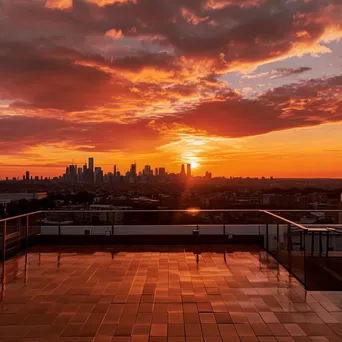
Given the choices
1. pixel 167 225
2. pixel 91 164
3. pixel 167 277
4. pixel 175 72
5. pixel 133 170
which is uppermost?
pixel 175 72

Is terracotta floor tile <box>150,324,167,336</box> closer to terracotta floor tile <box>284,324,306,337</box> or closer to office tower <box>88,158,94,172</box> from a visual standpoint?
terracotta floor tile <box>284,324,306,337</box>

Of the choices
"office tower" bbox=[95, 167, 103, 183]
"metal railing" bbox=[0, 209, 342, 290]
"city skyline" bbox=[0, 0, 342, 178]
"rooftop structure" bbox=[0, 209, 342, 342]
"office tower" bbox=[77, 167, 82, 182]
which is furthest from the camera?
"office tower" bbox=[77, 167, 82, 182]

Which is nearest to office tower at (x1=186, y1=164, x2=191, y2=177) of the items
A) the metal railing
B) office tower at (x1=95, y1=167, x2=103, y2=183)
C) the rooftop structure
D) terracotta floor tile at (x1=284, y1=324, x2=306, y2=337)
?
office tower at (x1=95, y1=167, x2=103, y2=183)

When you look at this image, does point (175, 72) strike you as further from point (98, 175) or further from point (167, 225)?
point (98, 175)

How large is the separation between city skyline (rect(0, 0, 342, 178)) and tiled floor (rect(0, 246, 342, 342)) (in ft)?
18.0

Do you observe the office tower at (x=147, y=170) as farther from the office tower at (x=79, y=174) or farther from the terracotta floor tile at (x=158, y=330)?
the terracotta floor tile at (x=158, y=330)

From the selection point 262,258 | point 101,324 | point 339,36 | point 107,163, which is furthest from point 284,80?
point 107,163

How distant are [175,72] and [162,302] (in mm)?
7528

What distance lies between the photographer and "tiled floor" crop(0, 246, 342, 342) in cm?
364

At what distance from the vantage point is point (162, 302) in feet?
15.1

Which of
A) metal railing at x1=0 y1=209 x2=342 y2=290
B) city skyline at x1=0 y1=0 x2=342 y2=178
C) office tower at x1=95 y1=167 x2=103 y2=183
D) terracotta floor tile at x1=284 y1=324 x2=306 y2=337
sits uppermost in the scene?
city skyline at x1=0 y1=0 x2=342 y2=178

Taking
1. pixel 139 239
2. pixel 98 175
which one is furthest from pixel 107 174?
pixel 139 239

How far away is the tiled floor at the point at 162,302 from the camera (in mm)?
3641

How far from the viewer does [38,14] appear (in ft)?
27.3
